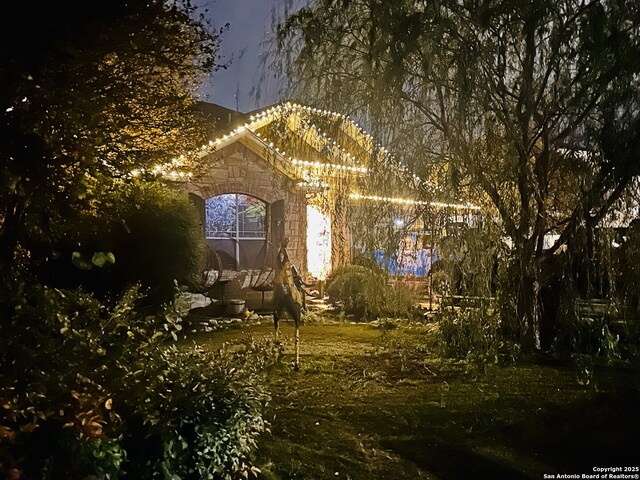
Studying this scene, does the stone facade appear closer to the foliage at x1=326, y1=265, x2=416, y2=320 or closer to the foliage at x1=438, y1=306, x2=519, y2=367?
the foliage at x1=326, y1=265, x2=416, y2=320

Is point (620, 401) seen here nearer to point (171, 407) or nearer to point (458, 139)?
point (458, 139)

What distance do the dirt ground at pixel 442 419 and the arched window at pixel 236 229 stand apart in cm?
761

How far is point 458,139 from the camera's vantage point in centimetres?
609

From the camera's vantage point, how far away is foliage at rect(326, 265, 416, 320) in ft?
22.9

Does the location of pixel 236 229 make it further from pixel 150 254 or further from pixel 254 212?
pixel 150 254

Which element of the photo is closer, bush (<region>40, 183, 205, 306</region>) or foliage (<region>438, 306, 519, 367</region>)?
foliage (<region>438, 306, 519, 367</region>)

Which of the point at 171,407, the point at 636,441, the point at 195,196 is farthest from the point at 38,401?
the point at 195,196

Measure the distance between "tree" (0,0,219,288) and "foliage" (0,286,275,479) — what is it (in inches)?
25.5

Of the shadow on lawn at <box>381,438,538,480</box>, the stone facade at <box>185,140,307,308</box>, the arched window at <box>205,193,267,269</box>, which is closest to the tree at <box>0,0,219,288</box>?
the shadow on lawn at <box>381,438,538,480</box>

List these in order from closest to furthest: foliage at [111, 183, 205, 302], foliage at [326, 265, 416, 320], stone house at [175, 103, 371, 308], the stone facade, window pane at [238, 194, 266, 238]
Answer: foliage at [326, 265, 416, 320] → foliage at [111, 183, 205, 302] → stone house at [175, 103, 371, 308] → the stone facade → window pane at [238, 194, 266, 238]

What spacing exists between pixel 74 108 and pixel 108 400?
197cm

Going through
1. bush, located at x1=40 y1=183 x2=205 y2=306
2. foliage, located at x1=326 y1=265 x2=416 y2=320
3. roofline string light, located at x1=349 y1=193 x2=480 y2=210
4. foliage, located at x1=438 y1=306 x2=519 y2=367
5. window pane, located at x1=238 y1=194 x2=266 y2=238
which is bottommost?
foliage, located at x1=438 y1=306 x2=519 y2=367

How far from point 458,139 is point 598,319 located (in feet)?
14.1

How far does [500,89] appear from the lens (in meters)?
6.52
